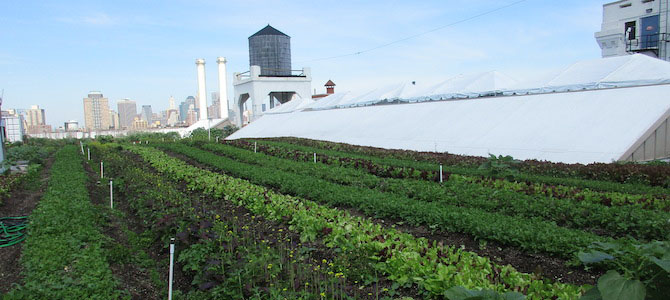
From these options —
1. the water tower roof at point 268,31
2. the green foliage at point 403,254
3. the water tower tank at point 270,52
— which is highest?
the water tower roof at point 268,31

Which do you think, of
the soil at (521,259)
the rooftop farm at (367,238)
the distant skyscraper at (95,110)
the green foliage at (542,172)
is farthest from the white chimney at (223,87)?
the distant skyscraper at (95,110)

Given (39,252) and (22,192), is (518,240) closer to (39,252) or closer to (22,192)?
(39,252)

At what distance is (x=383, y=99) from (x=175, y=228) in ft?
64.5

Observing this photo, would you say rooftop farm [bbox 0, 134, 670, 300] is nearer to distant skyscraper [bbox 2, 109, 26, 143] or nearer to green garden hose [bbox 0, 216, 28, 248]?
green garden hose [bbox 0, 216, 28, 248]

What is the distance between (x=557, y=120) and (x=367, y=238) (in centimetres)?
1153

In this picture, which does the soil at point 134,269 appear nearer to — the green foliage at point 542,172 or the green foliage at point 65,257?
the green foliage at point 65,257

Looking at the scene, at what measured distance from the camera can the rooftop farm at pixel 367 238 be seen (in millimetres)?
4426

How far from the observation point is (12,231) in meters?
7.74

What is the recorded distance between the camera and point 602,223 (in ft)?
21.7

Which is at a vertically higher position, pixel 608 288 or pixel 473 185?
pixel 608 288

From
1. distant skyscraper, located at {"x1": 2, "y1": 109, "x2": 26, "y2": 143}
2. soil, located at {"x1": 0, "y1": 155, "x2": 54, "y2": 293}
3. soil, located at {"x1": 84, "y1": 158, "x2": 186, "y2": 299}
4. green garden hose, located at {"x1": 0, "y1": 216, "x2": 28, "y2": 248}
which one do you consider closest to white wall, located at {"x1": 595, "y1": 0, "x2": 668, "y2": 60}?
soil, located at {"x1": 84, "y1": 158, "x2": 186, "y2": 299}

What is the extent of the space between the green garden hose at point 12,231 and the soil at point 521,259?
658 cm

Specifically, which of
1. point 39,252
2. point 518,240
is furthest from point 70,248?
point 518,240

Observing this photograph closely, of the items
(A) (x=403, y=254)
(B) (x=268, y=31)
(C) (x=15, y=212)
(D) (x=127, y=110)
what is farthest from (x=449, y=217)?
(D) (x=127, y=110)
